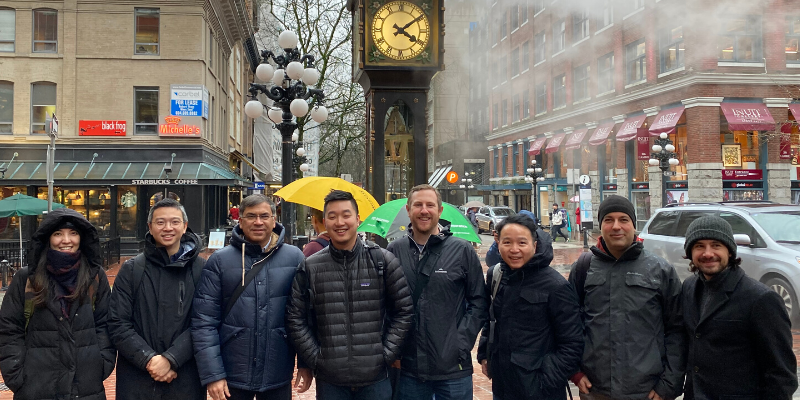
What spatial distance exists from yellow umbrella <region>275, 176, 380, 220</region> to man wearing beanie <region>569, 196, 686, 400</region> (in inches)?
104

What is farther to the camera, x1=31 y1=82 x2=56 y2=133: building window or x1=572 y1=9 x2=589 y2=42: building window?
x1=572 y1=9 x2=589 y2=42: building window

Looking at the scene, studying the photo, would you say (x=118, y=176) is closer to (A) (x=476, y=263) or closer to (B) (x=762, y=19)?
(A) (x=476, y=263)

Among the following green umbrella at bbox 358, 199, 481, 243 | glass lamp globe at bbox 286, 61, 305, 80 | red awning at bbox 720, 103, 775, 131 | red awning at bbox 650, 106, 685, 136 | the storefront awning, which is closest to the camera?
green umbrella at bbox 358, 199, 481, 243

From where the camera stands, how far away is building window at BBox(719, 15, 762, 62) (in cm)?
2325

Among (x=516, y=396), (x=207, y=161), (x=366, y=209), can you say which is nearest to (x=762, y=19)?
(x=207, y=161)

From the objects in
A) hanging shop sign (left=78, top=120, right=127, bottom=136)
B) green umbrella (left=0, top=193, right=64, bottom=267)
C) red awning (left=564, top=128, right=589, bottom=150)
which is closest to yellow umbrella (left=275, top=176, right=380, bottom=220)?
green umbrella (left=0, top=193, right=64, bottom=267)

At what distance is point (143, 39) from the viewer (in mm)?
20797

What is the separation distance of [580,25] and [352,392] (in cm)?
3243

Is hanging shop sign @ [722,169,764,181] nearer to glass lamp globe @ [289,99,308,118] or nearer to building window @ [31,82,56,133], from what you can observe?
glass lamp globe @ [289,99,308,118]

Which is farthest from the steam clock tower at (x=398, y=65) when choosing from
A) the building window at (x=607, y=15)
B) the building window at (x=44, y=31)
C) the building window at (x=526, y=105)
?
the building window at (x=526, y=105)

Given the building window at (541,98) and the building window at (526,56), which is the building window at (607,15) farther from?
the building window at (526,56)

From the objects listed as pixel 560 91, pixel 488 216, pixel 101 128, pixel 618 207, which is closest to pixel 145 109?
pixel 101 128

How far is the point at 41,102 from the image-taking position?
20141mm

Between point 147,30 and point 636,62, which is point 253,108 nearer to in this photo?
point 147,30
